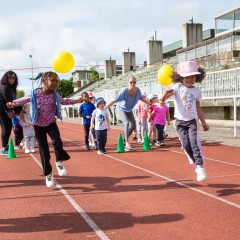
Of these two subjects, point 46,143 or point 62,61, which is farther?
point 62,61

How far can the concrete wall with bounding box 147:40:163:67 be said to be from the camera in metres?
43.8

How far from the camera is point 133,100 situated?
1045cm

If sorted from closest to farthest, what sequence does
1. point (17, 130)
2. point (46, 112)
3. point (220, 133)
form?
1. point (46, 112)
2. point (17, 130)
3. point (220, 133)

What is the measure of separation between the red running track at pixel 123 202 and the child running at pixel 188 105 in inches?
22.7

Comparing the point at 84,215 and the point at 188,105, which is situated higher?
the point at 188,105

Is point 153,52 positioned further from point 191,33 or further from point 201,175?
point 201,175

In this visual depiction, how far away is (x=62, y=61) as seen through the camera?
25.0 feet

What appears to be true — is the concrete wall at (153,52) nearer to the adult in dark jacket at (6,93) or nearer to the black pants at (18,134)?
the black pants at (18,134)

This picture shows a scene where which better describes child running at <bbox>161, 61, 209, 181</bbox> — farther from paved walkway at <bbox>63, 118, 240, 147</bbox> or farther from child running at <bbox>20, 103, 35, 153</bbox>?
child running at <bbox>20, 103, 35, 153</bbox>

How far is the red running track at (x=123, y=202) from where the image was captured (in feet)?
13.3

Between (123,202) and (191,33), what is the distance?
34.4 m

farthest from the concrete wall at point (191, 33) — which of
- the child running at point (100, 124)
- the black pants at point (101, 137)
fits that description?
the black pants at point (101, 137)

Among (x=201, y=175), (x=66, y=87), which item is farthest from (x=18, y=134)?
(x=66, y=87)

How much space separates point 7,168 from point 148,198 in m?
4.20
